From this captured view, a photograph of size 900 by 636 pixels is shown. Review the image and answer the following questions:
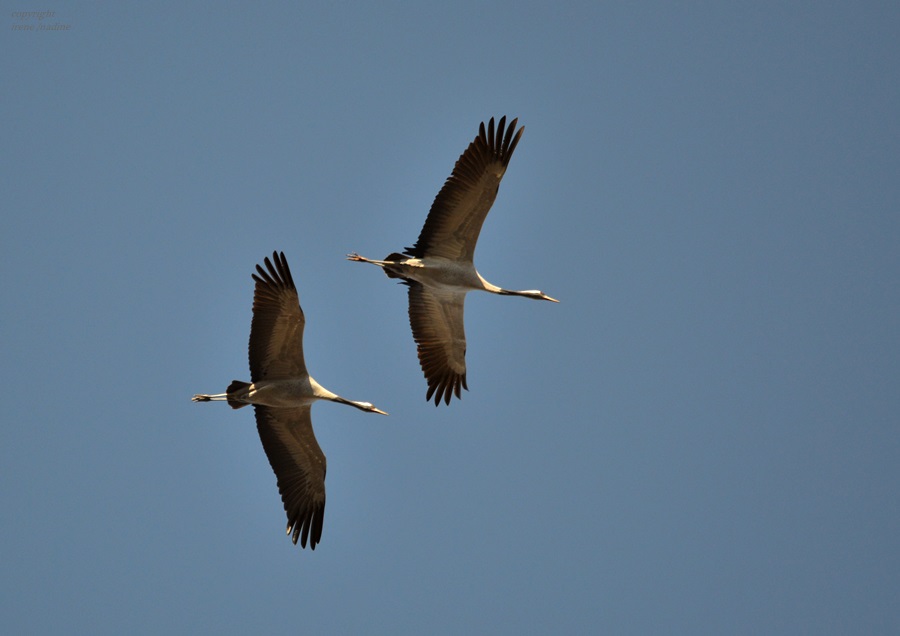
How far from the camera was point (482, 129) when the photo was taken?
60.7ft

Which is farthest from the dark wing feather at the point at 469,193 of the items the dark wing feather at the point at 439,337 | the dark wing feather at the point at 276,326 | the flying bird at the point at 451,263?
the dark wing feather at the point at 276,326

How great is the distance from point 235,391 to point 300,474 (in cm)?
182

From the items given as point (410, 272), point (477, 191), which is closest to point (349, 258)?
point (410, 272)

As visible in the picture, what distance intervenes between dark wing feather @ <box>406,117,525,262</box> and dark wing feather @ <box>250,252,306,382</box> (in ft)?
8.87

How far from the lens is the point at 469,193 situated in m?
18.6

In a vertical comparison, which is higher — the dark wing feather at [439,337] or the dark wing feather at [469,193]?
the dark wing feather at [469,193]

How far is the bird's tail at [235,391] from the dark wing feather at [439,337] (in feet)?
12.1

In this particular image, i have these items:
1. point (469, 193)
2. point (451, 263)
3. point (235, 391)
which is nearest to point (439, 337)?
point (451, 263)

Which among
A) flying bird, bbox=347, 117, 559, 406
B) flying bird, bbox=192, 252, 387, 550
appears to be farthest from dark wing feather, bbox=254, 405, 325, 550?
flying bird, bbox=347, 117, 559, 406

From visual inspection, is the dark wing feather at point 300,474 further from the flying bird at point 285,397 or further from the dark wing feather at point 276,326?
the dark wing feather at point 276,326

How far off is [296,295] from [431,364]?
3.99 m

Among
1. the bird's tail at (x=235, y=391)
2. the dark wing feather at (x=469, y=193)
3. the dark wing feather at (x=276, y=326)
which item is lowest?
the bird's tail at (x=235, y=391)

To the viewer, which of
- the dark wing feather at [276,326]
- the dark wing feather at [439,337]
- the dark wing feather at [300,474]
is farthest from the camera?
the dark wing feather at [439,337]

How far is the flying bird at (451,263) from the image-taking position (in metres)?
18.5
